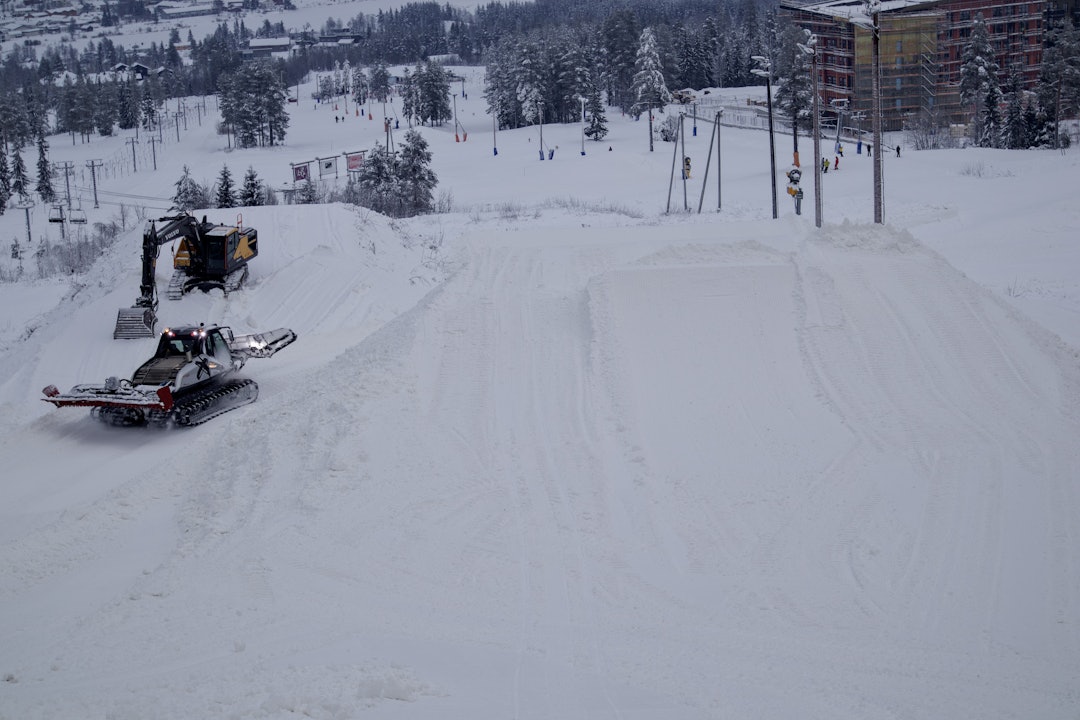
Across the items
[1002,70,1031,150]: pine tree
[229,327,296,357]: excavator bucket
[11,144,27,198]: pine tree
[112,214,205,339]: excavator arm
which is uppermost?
[11,144,27,198]: pine tree

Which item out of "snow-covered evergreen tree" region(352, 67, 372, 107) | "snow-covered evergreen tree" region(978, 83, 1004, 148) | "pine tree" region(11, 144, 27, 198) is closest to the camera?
"snow-covered evergreen tree" region(978, 83, 1004, 148)

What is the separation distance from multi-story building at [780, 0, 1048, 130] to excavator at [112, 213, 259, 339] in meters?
51.5

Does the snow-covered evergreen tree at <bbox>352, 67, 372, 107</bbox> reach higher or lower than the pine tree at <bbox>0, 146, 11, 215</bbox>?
higher

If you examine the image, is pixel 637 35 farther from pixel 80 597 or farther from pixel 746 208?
pixel 80 597

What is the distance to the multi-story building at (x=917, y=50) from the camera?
67688 millimetres

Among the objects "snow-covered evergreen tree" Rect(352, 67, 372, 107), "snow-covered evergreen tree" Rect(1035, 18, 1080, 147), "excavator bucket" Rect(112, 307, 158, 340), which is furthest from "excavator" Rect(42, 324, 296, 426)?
"snow-covered evergreen tree" Rect(352, 67, 372, 107)

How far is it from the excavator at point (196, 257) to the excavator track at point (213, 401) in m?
6.79

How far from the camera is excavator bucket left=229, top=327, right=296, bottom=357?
19.5 m

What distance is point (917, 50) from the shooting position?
6888 cm

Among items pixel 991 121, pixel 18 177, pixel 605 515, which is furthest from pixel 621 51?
pixel 605 515

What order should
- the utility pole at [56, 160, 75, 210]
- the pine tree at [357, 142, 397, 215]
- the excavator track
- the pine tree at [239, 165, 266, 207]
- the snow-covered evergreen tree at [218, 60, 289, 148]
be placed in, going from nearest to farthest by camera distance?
1. the excavator track
2. the pine tree at [239, 165, 266, 207]
3. the pine tree at [357, 142, 397, 215]
4. the utility pole at [56, 160, 75, 210]
5. the snow-covered evergreen tree at [218, 60, 289, 148]

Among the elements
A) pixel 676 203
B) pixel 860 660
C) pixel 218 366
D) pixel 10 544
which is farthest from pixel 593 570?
pixel 676 203

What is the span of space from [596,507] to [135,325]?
15.1m

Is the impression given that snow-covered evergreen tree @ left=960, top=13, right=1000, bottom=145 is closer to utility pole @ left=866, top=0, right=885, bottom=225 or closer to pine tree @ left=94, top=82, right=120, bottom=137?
utility pole @ left=866, top=0, right=885, bottom=225
